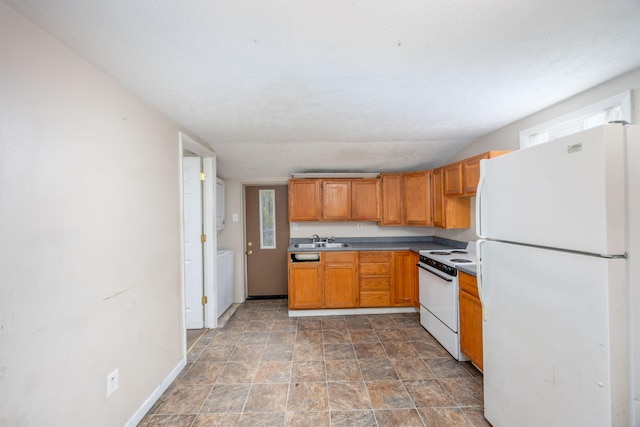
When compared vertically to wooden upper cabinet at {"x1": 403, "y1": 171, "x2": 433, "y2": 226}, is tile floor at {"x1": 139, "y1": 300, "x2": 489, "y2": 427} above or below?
below

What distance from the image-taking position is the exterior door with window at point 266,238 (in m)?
4.08

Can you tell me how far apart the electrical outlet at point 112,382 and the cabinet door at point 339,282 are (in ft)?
7.63

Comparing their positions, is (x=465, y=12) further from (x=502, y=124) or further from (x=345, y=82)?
(x=502, y=124)

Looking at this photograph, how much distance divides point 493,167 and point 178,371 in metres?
2.98

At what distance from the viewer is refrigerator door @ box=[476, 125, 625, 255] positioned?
0.95 m

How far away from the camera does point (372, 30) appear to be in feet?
3.67

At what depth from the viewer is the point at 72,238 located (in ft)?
3.90

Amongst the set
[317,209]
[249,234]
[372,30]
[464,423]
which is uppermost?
[372,30]

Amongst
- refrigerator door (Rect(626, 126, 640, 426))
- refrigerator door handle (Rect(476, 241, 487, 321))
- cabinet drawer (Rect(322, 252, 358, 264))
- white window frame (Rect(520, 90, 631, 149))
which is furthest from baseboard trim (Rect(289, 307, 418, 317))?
refrigerator door (Rect(626, 126, 640, 426))

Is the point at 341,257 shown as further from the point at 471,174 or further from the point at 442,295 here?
the point at 471,174

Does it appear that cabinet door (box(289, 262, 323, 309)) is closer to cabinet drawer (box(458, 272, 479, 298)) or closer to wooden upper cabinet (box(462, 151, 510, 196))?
cabinet drawer (box(458, 272, 479, 298))

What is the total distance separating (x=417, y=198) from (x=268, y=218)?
95.0 inches

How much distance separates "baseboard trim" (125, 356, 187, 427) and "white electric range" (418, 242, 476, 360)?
2565 millimetres

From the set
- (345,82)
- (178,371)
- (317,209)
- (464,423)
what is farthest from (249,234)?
(464,423)
